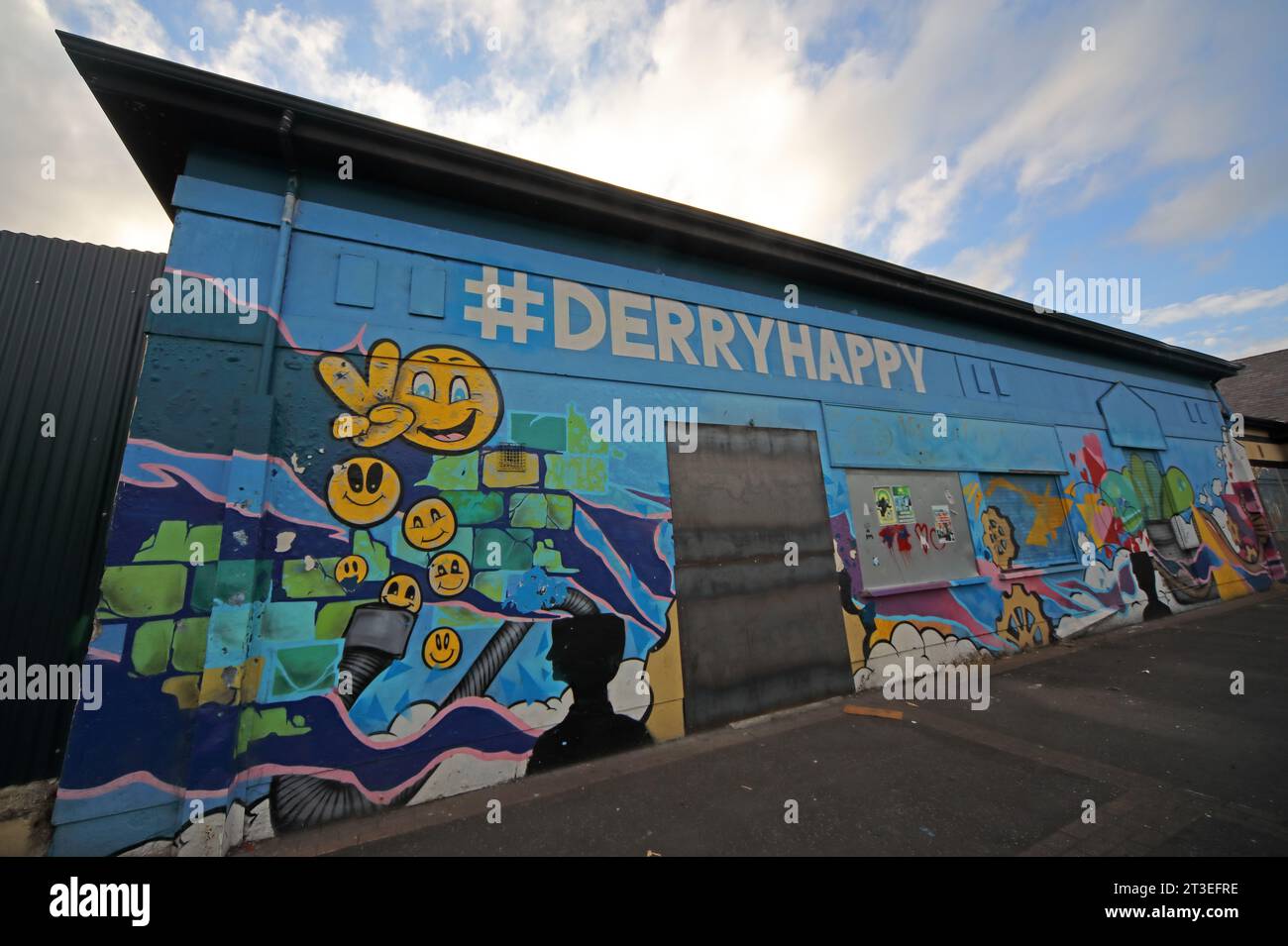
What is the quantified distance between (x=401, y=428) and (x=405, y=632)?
5.46ft

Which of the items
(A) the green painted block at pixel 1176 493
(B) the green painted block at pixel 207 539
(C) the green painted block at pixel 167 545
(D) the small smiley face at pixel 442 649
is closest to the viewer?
(C) the green painted block at pixel 167 545

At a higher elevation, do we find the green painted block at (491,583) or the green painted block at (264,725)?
the green painted block at (491,583)

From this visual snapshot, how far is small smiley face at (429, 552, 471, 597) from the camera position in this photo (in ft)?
12.4

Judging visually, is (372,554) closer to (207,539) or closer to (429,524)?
(429,524)

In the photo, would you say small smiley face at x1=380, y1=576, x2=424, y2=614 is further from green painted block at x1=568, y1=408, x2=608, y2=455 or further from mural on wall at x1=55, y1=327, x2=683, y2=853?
green painted block at x1=568, y1=408, x2=608, y2=455

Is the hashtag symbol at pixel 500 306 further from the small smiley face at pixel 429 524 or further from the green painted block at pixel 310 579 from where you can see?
the green painted block at pixel 310 579

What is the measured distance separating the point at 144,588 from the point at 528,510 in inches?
101

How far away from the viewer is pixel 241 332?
11.8ft

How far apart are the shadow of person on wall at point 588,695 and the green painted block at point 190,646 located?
239 centimetres

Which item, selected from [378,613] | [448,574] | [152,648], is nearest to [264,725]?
[152,648]

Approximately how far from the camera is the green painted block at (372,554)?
143 inches

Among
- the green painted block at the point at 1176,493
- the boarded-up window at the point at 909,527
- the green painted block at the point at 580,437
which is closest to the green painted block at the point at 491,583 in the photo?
the green painted block at the point at 580,437

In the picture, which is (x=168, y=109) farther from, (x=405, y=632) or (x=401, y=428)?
(x=405, y=632)
